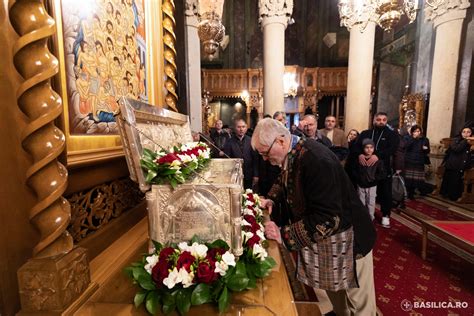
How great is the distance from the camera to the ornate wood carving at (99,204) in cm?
120

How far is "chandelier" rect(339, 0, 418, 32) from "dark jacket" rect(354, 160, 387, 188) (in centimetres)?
248

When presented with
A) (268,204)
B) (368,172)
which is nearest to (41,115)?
(268,204)

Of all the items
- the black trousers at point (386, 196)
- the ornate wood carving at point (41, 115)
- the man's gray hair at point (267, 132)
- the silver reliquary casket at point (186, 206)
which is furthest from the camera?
the black trousers at point (386, 196)

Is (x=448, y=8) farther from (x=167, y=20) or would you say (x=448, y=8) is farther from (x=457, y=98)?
(x=167, y=20)

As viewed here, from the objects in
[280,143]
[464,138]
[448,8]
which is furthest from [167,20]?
[448,8]

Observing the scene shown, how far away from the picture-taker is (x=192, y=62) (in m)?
5.16

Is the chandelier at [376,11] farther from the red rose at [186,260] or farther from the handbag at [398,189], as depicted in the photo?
the red rose at [186,260]

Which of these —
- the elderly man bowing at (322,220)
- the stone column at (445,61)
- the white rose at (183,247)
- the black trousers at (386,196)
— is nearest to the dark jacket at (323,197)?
the elderly man bowing at (322,220)

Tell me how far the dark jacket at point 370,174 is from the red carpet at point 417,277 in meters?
0.91

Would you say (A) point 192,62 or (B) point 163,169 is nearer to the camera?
(B) point 163,169

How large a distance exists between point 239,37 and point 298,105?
547 centimetres

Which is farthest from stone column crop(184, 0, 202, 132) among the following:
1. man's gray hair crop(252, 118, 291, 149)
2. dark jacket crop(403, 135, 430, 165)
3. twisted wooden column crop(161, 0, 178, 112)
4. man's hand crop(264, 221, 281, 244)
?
dark jacket crop(403, 135, 430, 165)

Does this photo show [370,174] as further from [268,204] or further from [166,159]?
[166,159]

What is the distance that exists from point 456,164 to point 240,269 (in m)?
6.86
